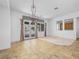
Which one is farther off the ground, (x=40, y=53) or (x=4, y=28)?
(x=4, y=28)

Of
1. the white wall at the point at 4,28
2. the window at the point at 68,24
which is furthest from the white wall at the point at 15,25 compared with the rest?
the window at the point at 68,24

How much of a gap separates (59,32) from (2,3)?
6.85m

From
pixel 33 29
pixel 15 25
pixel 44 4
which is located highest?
pixel 44 4

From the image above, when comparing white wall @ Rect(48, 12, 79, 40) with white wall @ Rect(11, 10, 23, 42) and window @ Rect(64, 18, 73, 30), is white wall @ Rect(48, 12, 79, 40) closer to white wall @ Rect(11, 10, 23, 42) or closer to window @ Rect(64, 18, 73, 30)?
window @ Rect(64, 18, 73, 30)

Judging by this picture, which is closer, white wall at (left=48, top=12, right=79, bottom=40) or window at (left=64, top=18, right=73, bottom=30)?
white wall at (left=48, top=12, right=79, bottom=40)

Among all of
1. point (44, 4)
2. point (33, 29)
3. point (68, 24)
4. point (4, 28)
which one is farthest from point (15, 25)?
point (68, 24)

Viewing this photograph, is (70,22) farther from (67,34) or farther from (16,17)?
(16,17)

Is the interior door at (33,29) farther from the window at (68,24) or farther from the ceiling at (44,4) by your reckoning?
the window at (68,24)

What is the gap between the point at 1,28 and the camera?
3615 millimetres

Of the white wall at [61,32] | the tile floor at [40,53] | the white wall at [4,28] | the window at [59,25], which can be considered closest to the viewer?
the tile floor at [40,53]

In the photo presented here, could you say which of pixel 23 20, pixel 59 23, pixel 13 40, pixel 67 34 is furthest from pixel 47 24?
pixel 13 40

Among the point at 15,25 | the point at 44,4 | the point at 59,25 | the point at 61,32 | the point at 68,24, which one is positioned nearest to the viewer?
the point at 44,4

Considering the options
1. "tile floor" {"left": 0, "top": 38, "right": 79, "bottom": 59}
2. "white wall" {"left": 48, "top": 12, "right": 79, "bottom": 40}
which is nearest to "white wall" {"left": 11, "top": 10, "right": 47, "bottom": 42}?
"tile floor" {"left": 0, "top": 38, "right": 79, "bottom": 59}

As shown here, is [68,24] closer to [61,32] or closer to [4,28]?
[61,32]
